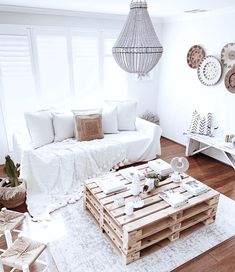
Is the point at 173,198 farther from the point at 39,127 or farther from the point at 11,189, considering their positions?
the point at 39,127

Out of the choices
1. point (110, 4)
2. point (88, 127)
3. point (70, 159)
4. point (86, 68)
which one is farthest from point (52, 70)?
point (70, 159)

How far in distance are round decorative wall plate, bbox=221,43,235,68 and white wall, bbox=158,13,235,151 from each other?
0.09 m

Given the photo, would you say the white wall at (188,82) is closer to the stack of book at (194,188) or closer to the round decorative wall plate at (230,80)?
the round decorative wall plate at (230,80)

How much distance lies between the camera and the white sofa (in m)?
2.77

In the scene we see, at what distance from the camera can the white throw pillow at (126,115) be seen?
151 inches

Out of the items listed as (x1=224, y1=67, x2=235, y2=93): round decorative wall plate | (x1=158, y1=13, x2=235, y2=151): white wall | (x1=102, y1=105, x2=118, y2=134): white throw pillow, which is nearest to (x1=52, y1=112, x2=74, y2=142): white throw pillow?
(x1=102, y1=105, x2=118, y2=134): white throw pillow

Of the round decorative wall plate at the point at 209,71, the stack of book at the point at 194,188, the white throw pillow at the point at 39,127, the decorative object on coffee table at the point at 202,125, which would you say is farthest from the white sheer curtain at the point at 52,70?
the stack of book at the point at 194,188

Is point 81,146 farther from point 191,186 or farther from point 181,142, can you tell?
point 181,142

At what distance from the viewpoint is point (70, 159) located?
297cm

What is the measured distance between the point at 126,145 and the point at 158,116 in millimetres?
1816

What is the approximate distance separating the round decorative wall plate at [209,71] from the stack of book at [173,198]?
2.12 m

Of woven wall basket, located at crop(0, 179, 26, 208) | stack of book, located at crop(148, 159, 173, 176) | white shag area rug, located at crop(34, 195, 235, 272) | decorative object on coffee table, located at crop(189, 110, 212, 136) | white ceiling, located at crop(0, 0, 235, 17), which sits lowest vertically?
white shag area rug, located at crop(34, 195, 235, 272)

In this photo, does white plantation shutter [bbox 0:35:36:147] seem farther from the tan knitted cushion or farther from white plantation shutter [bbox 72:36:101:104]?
the tan knitted cushion

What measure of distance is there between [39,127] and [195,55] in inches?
107
